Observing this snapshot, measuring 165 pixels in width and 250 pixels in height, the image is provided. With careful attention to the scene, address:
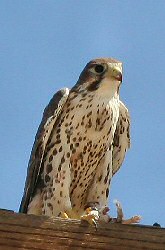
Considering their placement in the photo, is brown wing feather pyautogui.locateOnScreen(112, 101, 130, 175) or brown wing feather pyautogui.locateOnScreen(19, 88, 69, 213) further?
brown wing feather pyautogui.locateOnScreen(112, 101, 130, 175)

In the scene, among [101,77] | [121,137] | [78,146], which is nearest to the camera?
[78,146]

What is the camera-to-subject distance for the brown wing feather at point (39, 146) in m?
4.89

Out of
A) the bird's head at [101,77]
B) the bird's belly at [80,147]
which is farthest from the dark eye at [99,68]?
the bird's belly at [80,147]

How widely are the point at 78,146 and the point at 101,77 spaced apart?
0.57 metres

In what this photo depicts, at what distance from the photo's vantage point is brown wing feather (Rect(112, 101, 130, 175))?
17.5 ft

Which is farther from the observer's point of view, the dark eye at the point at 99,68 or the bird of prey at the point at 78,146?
the dark eye at the point at 99,68

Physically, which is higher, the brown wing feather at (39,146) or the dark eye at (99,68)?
the dark eye at (99,68)

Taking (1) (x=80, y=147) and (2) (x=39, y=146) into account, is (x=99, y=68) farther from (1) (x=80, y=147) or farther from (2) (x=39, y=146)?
(2) (x=39, y=146)

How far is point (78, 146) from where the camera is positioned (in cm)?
488

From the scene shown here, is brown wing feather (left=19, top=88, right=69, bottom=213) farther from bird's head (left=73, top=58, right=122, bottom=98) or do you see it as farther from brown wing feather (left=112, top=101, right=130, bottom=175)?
brown wing feather (left=112, top=101, right=130, bottom=175)

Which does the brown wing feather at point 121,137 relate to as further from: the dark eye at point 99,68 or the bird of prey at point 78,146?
the dark eye at point 99,68

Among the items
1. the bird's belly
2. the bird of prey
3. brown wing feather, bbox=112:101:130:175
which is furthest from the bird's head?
brown wing feather, bbox=112:101:130:175

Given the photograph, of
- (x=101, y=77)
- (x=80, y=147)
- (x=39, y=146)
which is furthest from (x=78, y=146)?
(x=101, y=77)

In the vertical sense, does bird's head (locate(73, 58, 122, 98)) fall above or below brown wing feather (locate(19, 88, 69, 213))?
above
